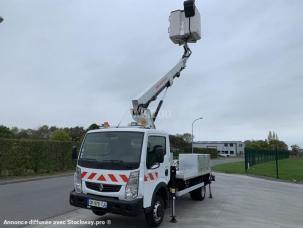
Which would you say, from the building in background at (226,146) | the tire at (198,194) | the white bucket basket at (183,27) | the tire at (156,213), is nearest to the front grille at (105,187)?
the tire at (156,213)

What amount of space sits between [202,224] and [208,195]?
5.53m

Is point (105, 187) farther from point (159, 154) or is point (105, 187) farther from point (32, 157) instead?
point (32, 157)

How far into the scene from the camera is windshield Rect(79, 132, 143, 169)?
7598 millimetres

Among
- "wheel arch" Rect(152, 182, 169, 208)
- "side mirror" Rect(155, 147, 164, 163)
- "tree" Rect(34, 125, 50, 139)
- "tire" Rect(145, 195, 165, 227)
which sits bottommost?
"tire" Rect(145, 195, 165, 227)

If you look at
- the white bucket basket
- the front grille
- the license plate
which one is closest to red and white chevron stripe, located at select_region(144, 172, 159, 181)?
the front grille

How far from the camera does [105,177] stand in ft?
25.0

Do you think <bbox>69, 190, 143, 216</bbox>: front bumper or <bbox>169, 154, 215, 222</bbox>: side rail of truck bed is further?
<bbox>169, 154, 215, 222</bbox>: side rail of truck bed

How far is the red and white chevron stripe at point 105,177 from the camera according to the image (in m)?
7.42

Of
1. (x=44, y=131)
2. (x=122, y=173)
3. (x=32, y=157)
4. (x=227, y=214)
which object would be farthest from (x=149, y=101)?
(x=44, y=131)

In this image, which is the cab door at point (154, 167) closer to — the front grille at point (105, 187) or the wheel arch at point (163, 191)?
the wheel arch at point (163, 191)

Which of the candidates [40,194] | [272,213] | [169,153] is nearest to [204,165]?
[272,213]

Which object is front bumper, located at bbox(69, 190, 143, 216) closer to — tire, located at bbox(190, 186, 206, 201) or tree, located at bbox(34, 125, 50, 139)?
tire, located at bbox(190, 186, 206, 201)

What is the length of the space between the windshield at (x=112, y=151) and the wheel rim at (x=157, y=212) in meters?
1.26

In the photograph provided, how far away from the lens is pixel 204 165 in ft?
41.2
